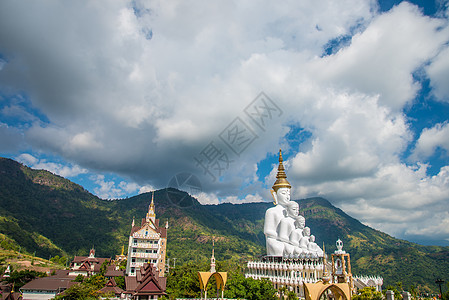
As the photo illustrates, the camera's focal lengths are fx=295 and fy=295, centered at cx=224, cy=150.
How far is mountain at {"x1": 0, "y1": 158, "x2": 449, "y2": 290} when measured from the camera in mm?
93562

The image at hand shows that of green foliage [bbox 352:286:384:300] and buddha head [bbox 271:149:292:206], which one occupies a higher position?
buddha head [bbox 271:149:292:206]

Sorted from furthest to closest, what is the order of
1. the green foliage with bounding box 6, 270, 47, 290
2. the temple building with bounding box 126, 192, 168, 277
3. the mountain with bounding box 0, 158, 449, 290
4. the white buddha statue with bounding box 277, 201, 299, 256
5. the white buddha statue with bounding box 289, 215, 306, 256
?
the mountain with bounding box 0, 158, 449, 290 → the temple building with bounding box 126, 192, 168, 277 → the green foliage with bounding box 6, 270, 47, 290 → the white buddha statue with bounding box 277, 201, 299, 256 → the white buddha statue with bounding box 289, 215, 306, 256

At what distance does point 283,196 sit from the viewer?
4788 cm

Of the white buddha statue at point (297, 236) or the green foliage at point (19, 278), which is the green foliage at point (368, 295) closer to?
the white buddha statue at point (297, 236)

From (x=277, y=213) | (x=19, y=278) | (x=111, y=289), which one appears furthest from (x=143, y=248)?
(x=277, y=213)

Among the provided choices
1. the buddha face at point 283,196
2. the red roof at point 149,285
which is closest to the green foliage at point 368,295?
the red roof at point 149,285

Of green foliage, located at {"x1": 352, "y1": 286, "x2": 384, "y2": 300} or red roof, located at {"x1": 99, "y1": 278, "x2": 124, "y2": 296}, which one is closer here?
green foliage, located at {"x1": 352, "y1": 286, "x2": 384, "y2": 300}

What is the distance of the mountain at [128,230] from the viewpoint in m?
93.6

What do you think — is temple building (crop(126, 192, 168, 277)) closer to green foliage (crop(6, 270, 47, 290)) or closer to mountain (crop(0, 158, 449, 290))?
green foliage (crop(6, 270, 47, 290))

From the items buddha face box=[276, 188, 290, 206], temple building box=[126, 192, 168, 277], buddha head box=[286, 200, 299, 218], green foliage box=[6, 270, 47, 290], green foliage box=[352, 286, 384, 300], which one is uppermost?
buddha face box=[276, 188, 290, 206]

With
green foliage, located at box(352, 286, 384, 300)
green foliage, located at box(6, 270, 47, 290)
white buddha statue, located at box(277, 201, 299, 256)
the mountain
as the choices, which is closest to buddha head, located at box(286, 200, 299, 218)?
white buddha statue, located at box(277, 201, 299, 256)

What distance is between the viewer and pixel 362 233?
175 metres

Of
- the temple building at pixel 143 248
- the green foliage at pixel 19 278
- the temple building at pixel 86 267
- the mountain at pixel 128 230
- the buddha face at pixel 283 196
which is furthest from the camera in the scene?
the mountain at pixel 128 230

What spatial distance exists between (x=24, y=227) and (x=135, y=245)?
324 feet
